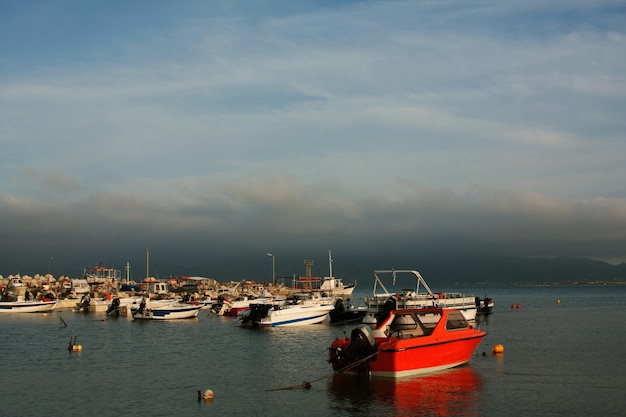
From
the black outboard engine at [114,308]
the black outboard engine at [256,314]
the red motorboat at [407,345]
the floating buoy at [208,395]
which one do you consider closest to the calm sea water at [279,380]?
the floating buoy at [208,395]

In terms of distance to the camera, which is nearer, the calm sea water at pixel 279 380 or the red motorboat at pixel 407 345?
the calm sea water at pixel 279 380

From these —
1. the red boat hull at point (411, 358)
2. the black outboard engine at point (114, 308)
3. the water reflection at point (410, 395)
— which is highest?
the black outboard engine at point (114, 308)

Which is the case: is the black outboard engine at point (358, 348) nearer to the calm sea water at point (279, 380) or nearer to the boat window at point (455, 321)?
the calm sea water at point (279, 380)

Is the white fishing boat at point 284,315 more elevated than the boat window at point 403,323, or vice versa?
the boat window at point 403,323

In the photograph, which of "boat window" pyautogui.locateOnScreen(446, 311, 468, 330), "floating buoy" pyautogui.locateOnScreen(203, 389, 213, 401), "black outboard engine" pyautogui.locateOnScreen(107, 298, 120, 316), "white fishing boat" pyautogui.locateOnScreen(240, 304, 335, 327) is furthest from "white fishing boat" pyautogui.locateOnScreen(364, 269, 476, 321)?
"black outboard engine" pyautogui.locateOnScreen(107, 298, 120, 316)

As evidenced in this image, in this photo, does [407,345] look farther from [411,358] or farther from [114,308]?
[114,308]

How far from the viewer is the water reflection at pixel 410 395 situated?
28.4 m

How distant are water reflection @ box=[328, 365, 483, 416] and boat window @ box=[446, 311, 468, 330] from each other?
2.37m

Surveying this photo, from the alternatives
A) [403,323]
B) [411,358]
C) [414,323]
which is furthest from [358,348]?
[414,323]

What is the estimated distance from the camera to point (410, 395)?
100 ft

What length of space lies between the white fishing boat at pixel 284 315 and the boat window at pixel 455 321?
3429 centimetres

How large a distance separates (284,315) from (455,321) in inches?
1383

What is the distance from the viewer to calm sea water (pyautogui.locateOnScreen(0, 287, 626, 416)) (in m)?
29.4

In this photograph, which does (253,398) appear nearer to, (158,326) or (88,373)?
(88,373)
